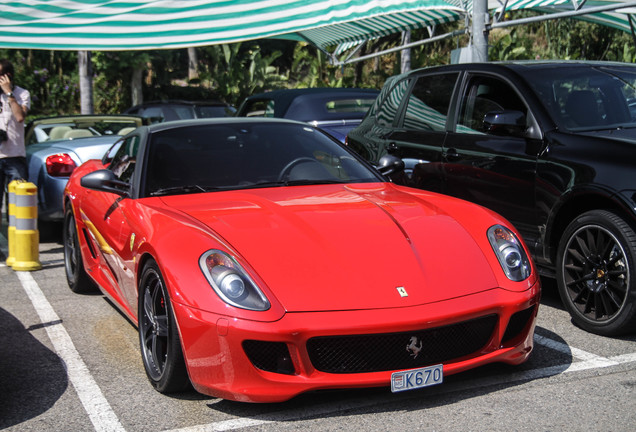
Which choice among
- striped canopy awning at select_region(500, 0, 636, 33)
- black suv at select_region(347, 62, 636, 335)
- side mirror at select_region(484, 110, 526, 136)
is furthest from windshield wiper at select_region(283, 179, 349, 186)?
striped canopy awning at select_region(500, 0, 636, 33)

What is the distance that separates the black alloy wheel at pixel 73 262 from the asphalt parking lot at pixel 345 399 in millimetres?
1278

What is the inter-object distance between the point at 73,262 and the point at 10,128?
2581 mm

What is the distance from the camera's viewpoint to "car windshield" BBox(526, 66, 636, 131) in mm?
5559

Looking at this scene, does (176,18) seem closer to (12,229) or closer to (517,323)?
(12,229)

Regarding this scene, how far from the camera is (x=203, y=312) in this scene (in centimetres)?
357

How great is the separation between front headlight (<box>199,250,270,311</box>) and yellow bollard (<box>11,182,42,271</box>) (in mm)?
4322

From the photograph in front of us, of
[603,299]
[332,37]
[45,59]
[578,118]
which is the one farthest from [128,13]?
[45,59]

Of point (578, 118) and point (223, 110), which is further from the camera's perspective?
point (223, 110)

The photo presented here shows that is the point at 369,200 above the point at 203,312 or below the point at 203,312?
above

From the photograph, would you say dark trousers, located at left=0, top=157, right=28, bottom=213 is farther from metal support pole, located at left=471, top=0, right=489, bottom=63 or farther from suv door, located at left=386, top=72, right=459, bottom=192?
metal support pole, located at left=471, top=0, right=489, bottom=63

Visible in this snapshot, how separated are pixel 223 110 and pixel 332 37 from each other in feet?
11.2

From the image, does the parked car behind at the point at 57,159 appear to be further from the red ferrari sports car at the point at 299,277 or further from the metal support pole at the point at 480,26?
the metal support pole at the point at 480,26

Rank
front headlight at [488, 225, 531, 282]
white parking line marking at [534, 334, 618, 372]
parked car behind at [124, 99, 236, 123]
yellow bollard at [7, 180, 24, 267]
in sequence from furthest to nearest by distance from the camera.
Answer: parked car behind at [124, 99, 236, 123] → yellow bollard at [7, 180, 24, 267] → white parking line marking at [534, 334, 618, 372] → front headlight at [488, 225, 531, 282]

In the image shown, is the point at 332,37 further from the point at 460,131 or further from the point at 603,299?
the point at 603,299
